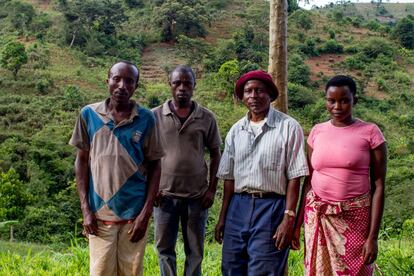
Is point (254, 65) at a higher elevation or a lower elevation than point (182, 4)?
lower

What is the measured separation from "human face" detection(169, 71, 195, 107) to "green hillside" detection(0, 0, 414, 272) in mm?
13876

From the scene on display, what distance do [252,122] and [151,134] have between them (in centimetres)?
58

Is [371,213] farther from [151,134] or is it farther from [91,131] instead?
[91,131]

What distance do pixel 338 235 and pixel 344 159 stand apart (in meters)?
0.41

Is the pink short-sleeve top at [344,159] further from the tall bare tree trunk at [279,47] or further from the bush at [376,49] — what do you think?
the bush at [376,49]

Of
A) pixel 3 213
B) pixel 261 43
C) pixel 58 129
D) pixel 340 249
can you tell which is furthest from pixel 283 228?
pixel 261 43

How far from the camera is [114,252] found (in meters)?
2.76

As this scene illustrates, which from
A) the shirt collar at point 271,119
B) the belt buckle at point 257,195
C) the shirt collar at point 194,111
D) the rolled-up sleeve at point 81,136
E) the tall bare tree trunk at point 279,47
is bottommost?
the belt buckle at point 257,195

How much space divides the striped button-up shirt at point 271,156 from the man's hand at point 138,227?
550 mm

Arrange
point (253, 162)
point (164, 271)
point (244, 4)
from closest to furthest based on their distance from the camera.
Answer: point (253, 162) → point (164, 271) → point (244, 4)

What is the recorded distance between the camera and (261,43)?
124ft

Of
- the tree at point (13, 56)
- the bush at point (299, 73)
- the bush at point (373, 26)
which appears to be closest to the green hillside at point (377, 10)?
the bush at point (373, 26)

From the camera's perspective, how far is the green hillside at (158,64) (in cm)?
2141

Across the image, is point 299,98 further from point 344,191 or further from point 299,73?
point 344,191
